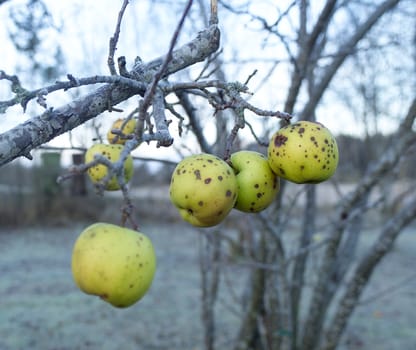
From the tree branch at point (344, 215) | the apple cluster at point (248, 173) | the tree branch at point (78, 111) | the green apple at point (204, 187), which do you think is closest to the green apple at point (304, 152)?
the apple cluster at point (248, 173)

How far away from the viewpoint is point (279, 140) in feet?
3.60

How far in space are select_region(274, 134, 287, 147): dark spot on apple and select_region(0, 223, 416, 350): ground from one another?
117 inches

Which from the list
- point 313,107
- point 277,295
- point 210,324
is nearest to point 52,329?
point 210,324

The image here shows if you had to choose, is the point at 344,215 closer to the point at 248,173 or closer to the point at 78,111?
the point at 248,173

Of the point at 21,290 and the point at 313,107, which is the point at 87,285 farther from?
the point at 21,290

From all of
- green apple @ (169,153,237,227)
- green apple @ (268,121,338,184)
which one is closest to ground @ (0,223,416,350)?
green apple @ (268,121,338,184)

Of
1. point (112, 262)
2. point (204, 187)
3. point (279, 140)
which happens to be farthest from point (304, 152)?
point (112, 262)

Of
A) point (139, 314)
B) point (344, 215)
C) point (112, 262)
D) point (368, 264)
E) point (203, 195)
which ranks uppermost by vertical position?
point (203, 195)

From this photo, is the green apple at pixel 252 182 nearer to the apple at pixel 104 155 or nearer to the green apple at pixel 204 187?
the green apple at pixel 204 187

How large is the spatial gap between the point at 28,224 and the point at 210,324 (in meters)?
9.98

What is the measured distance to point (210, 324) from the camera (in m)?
4.09

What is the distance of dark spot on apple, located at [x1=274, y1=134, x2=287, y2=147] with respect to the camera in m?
1.09

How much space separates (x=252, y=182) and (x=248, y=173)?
23mm

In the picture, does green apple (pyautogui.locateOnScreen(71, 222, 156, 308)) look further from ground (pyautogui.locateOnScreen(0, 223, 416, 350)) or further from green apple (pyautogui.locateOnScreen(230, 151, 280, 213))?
ground (pyautogui.locateOnScreen(0, 223, 416, 350))
